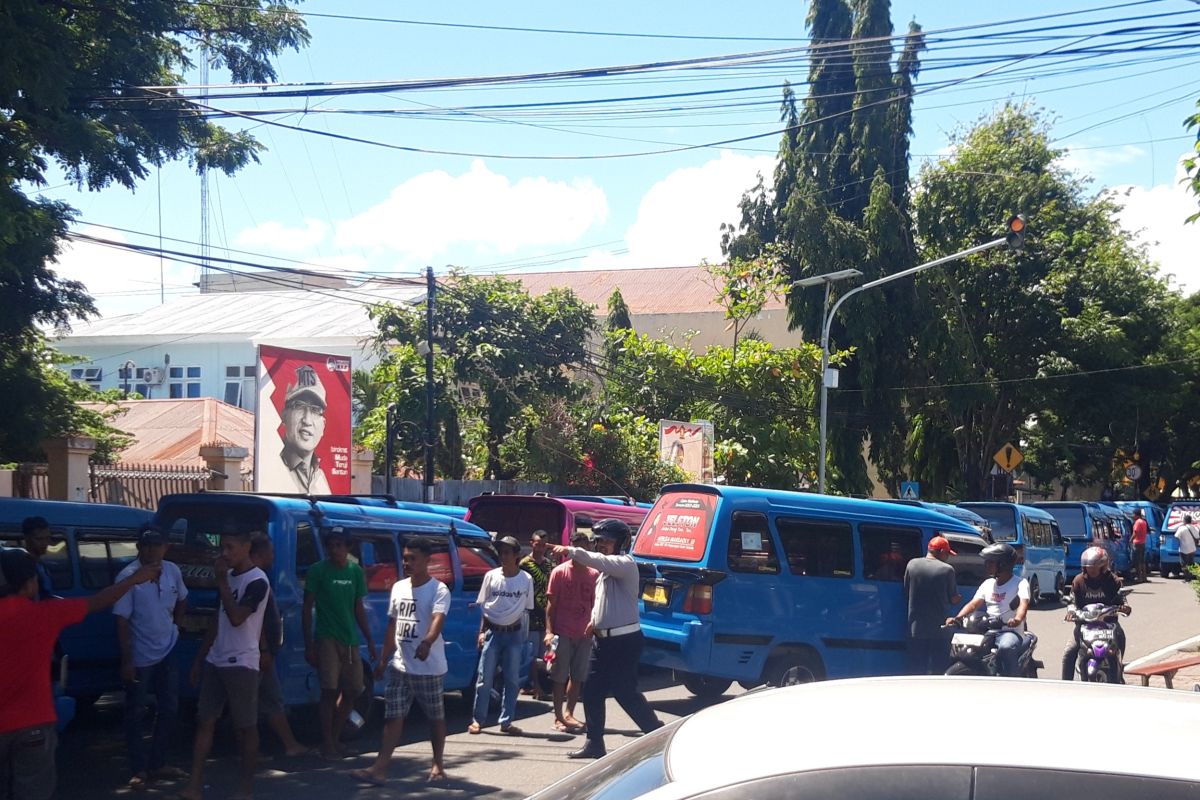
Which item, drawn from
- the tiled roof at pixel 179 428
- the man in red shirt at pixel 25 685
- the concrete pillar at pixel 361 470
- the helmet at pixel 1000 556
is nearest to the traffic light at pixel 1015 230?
the helmet at pixel 1000 556

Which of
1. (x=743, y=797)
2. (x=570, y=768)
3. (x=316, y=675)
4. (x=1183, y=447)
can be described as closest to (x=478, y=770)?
(x=570, y=768)

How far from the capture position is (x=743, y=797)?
255cm

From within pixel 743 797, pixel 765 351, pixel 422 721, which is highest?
pixel 765 351

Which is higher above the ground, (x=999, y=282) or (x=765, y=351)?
(x=999, y=282)

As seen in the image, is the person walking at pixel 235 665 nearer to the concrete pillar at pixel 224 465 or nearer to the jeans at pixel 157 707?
the jeans at pixel 157 707

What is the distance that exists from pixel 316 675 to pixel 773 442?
24.9 meters

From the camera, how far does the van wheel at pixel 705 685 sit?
425 inches

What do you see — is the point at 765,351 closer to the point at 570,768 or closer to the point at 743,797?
the point at 570,768

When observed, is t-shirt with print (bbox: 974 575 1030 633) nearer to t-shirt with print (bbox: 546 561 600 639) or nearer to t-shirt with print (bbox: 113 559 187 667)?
t-shirt with print (bbox: 546 561 600 639)

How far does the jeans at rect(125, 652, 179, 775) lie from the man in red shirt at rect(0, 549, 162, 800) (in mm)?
2317

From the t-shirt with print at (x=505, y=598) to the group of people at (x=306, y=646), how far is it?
0.04 ft

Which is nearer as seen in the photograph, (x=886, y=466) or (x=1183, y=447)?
(x=886, y=466)

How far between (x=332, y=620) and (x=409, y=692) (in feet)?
3.75

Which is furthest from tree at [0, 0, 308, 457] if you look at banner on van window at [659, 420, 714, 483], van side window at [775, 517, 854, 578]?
banner on van window at [659, 420, 714, 483]
